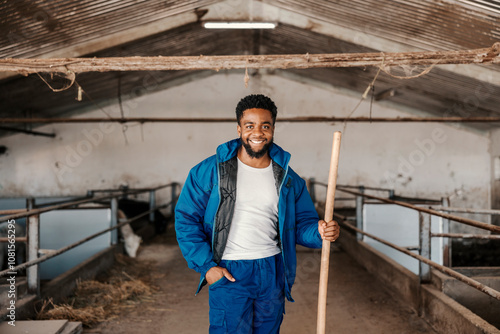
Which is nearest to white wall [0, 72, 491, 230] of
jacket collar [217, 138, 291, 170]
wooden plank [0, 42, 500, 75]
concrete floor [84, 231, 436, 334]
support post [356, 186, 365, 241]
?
support post [356, 186, 365, 241]

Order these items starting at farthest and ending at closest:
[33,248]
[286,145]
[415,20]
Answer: [286,145] → [415,20] → [33,248]

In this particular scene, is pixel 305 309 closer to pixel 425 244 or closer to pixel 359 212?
pixel 425 244

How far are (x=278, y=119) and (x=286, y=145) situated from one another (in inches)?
124

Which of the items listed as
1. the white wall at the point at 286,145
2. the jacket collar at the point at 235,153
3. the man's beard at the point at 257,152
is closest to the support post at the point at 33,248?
the jacket collar at the point at 235,153

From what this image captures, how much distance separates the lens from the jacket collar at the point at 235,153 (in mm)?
1666

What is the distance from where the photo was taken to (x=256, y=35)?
7.47m

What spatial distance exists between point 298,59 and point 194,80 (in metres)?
7.52

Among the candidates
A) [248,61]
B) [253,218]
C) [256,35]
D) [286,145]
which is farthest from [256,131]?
[286,145]

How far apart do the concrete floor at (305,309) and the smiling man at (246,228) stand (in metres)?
1.36

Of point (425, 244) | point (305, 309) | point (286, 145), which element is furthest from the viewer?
point (286, 145)

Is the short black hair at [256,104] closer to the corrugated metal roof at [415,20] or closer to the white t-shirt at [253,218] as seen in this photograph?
the white t-shirt at [253,218]

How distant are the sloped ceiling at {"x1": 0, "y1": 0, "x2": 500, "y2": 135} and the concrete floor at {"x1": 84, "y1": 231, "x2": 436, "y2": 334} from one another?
227cm

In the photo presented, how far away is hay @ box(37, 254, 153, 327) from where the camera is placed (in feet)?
9.29

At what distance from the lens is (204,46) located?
7559 mm
